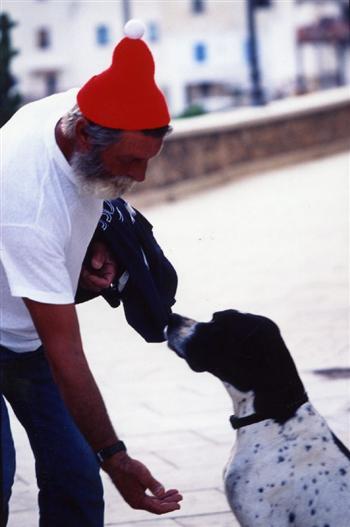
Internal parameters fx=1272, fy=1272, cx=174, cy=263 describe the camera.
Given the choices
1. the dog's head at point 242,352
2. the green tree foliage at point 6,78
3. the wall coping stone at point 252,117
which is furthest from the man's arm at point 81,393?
the wall coping stone at point 252,117

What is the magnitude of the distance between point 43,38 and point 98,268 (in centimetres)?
7012

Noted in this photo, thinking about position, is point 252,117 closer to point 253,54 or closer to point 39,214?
point 253,54

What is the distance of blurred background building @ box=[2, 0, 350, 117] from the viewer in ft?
222

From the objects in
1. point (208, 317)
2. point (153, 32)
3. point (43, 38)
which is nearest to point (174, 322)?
point (208, 317)

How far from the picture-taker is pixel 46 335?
3152 mm

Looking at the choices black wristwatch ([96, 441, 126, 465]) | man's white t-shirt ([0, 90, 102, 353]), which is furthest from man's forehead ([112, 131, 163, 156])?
black wristwatch ([96, 441, 126, 465])

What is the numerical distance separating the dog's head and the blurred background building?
6261 centimetres

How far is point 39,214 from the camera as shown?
3123 millimetres

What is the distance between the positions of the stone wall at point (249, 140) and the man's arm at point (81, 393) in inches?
425

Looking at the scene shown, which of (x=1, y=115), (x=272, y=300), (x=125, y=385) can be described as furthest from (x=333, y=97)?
(x=125, y=385)

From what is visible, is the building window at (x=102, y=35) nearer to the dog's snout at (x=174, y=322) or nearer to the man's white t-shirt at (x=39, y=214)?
the dog's snout at (x=174, y=322)

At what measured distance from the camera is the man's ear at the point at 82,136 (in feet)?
10.2

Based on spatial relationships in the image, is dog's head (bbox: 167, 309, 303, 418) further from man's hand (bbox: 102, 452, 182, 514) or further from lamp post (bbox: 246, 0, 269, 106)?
lamp post (bbox: 246, 0, 269, 106)

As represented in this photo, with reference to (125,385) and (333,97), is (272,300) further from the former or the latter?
(333,97)
